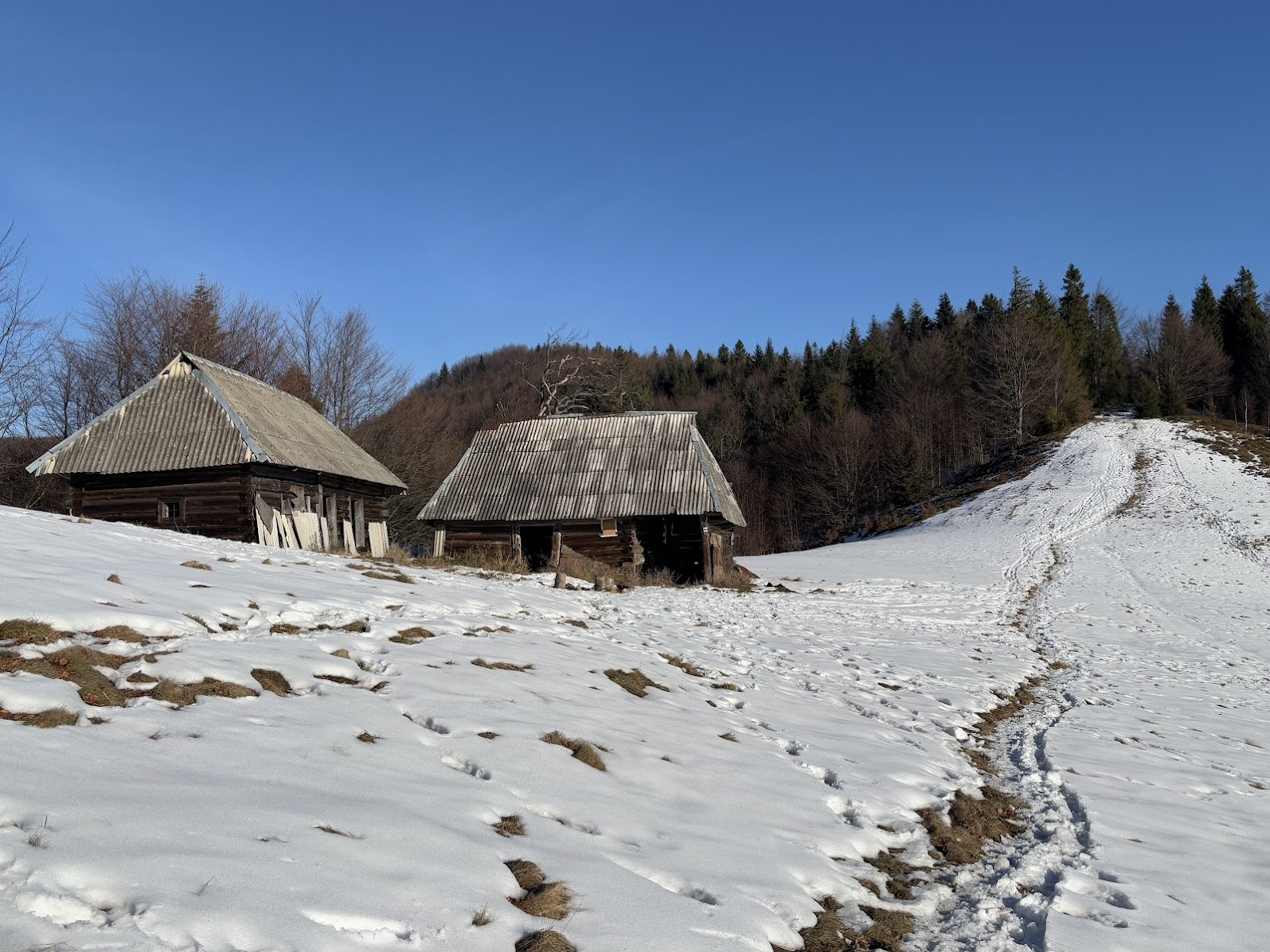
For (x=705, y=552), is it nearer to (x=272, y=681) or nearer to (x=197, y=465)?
(x=197, y=465)

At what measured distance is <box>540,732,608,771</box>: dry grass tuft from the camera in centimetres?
522

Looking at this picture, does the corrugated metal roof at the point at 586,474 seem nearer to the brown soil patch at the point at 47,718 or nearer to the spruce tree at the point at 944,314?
the brown soil patch at the point at 47,718

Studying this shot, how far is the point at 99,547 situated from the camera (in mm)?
9312

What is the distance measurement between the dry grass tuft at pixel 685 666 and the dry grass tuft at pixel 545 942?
232 inches

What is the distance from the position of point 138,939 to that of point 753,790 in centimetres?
384

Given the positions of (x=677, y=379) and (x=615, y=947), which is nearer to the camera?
(x=615, y=947)

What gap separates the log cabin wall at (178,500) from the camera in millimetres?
19703

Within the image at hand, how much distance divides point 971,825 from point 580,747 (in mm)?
2725

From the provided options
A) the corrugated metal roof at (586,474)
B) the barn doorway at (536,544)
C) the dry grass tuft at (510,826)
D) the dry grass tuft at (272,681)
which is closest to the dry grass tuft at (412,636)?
the dry grass tuft at (272,681)

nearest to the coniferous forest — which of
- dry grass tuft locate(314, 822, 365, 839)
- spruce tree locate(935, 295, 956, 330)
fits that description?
spruce tree locate(935, 295, 956, 330)

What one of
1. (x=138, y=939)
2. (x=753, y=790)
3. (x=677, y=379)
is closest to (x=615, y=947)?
(x=138, y=939)

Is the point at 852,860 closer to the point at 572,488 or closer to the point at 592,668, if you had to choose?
the point at 592,668

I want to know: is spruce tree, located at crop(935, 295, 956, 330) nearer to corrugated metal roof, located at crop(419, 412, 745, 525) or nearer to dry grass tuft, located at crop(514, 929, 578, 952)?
corrugated metal roof, located at crop(419, 412, 745, 525)

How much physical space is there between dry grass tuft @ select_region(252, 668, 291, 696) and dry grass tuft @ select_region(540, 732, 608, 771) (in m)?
1.81
